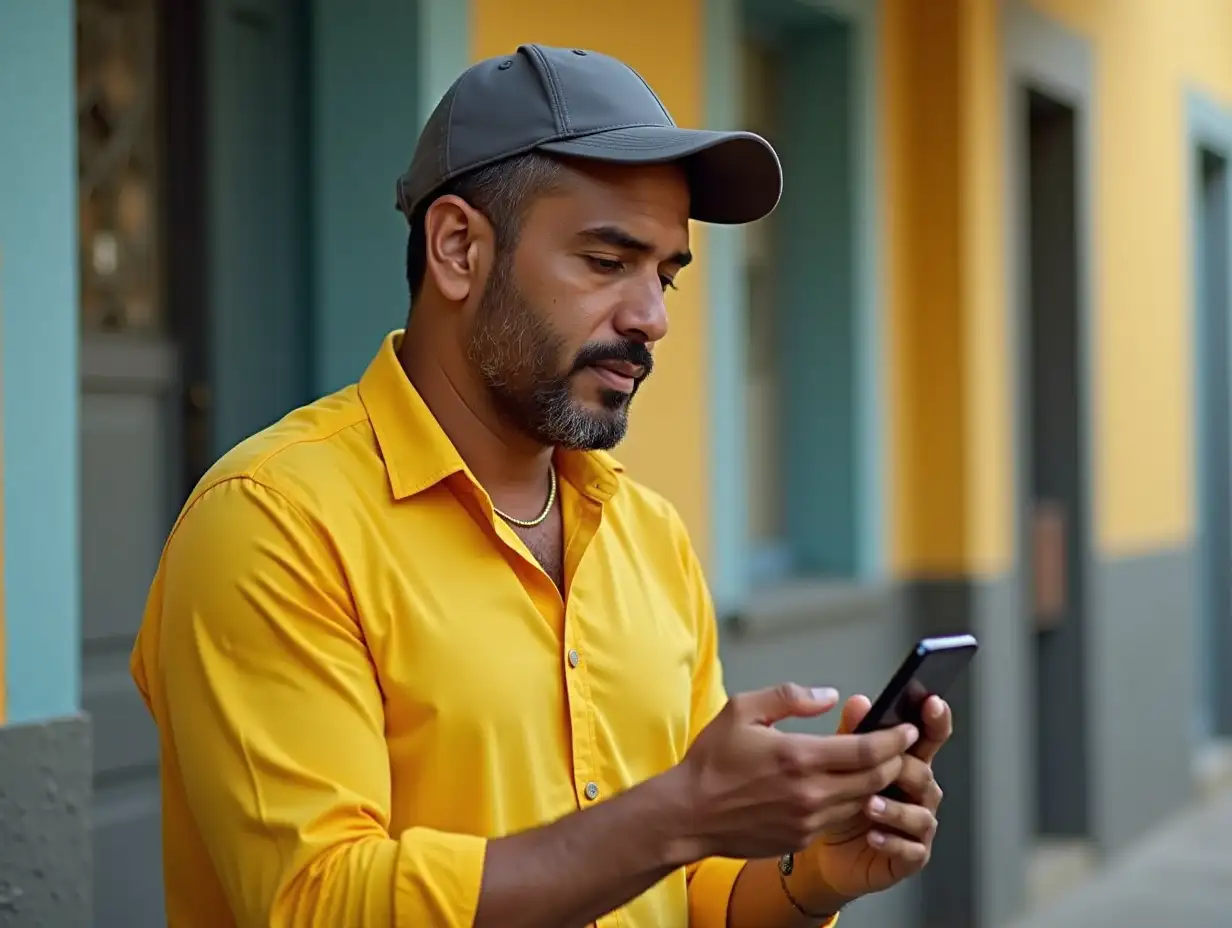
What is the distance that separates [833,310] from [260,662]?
4.28 metres

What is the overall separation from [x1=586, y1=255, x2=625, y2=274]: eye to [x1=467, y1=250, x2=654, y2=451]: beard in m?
0.09

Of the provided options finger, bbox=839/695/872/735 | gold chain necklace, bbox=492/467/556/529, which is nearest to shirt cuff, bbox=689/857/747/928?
finger, bbox=839/695/872/735

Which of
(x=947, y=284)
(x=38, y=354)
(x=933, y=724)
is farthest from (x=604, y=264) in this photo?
(x=947, y=284)

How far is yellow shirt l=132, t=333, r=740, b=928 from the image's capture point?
1.76 metres

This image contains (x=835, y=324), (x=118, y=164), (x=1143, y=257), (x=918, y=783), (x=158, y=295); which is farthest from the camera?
(x=1143, y=257)

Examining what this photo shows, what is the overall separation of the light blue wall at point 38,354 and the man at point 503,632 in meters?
0.89

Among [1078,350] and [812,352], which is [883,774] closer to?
[812,352]

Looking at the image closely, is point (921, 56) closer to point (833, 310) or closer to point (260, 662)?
point (833, 310)

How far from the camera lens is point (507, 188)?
206 centimetres

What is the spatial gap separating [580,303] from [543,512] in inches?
12.0

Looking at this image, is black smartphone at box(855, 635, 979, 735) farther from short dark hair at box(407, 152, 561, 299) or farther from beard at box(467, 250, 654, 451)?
short dark hair at box(407, 152, 561, 299)

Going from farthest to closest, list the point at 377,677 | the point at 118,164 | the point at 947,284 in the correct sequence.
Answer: the point at 947,284 < the point at 118,164 < the point at 377,677

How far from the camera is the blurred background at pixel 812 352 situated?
289 centimetres

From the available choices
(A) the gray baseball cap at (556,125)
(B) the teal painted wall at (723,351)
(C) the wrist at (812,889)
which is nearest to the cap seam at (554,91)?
(A) the gray baseball cap at (556,125)
